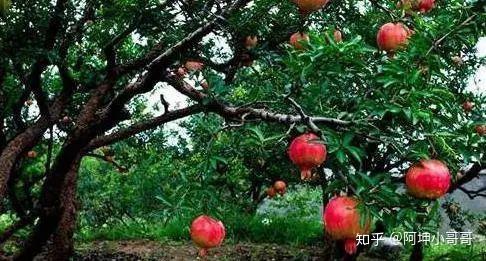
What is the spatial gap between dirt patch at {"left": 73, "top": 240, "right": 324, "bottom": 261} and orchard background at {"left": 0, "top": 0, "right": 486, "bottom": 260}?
62 mm

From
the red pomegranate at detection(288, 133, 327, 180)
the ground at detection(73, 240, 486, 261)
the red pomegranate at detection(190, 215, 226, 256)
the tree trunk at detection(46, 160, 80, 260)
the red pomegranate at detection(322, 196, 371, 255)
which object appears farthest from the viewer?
the ground at detection(73, 240, 486, 261)

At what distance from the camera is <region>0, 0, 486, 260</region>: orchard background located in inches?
72.9

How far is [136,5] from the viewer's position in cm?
328

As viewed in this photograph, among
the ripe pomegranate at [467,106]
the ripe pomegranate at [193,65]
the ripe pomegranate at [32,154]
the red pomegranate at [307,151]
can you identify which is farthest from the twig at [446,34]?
the ripe pomegranate at [32,154]

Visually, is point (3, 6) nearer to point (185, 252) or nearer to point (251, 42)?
point (251, 42)

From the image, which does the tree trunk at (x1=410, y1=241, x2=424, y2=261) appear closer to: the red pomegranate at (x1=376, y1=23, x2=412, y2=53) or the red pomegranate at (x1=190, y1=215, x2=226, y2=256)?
the red pomegranate at (x1=376, y1=23, x2=412, y2=53)

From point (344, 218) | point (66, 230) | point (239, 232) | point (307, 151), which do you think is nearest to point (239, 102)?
point (307, 151)

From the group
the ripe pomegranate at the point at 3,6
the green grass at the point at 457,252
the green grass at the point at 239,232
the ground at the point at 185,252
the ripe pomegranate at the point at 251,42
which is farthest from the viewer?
the green grass at the point at 239,232

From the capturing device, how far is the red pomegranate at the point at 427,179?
1.78 meters

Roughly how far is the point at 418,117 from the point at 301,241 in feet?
26.1

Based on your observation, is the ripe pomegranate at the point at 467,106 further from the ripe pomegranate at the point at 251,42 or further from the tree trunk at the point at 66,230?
the tree trunk at the point at 66,230

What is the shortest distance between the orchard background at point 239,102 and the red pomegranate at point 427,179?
3cm

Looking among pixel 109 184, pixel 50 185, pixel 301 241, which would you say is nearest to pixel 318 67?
pixel 50 185

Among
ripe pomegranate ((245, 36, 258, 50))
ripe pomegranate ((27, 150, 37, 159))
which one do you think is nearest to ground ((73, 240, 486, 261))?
ripe pomegranate ((27, 150, 37, 159))
